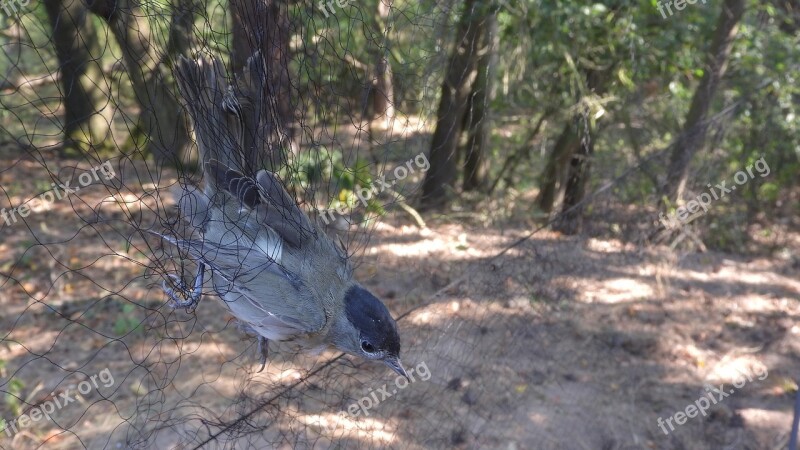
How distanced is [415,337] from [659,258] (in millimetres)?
2423

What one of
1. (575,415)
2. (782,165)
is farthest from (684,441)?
(782,165)

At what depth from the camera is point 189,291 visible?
2047mm

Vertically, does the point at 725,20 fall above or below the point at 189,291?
above

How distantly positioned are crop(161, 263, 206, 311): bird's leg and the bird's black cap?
0.52 meters

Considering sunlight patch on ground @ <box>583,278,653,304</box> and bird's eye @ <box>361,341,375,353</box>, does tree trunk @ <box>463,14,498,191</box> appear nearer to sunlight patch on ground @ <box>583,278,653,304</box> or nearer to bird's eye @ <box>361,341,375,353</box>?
sunlight patch on ground @ <box>583,278,653,304</box>

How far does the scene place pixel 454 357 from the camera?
10.4 feet

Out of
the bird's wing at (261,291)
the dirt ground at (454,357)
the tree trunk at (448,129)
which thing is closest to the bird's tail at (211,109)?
the bird's wing at (261,291)

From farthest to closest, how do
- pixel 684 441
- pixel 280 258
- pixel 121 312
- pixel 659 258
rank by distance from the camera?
pixel 121 312 → pixel 659 258 → pixel 684 441 → pixel 280 258

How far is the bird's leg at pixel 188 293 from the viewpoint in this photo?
2049 mm

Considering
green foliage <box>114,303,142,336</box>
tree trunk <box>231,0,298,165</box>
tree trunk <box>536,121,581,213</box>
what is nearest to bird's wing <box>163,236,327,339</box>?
tree trunk <box>231,0,298,165</box>

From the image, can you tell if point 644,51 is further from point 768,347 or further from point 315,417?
point 315,417

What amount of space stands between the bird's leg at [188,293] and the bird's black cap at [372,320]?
→ 1.70 feet

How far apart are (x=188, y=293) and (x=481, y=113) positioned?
11.3 ft

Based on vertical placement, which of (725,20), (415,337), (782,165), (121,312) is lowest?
(121,312)
